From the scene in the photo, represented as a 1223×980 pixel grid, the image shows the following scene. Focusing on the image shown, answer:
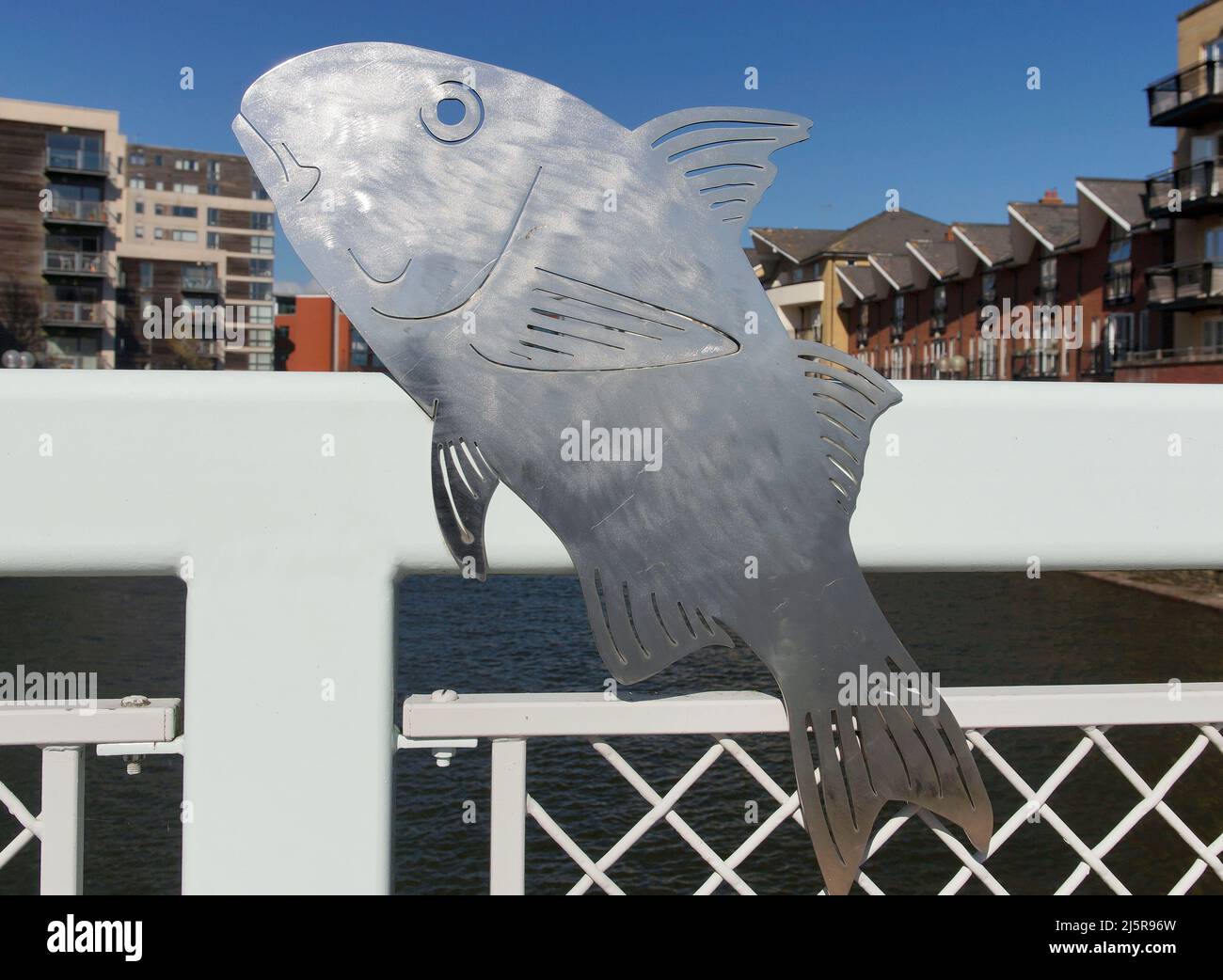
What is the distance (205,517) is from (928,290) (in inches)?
1415

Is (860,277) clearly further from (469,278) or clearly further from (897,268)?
(469,278)

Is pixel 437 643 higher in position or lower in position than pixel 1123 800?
higher

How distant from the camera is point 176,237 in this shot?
203 feet

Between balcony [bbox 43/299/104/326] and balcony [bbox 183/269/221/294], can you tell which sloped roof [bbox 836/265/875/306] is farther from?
balcony [bbox 43/299/104/326]

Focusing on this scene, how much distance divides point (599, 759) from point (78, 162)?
35.6m

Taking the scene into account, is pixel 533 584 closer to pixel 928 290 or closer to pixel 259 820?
pixel 259 820

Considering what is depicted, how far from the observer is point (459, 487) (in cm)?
172

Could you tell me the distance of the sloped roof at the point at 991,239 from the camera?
31250mm

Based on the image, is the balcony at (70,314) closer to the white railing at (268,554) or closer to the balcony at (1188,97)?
the balcony at (1188,97)

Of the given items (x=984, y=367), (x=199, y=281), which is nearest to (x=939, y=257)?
(x=984, y=367)

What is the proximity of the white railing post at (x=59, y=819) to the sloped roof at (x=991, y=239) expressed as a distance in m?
32.1

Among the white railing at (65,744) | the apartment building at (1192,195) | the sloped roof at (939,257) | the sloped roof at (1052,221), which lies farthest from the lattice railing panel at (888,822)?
the sloped roof at (939,257)

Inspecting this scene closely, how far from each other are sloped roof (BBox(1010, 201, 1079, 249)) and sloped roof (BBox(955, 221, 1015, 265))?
1.30 metres
